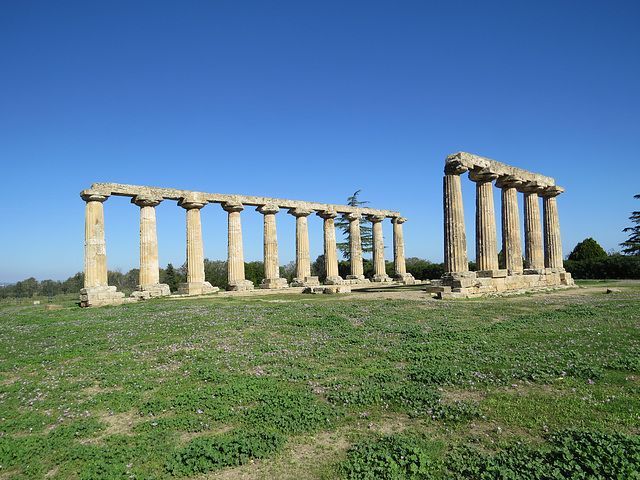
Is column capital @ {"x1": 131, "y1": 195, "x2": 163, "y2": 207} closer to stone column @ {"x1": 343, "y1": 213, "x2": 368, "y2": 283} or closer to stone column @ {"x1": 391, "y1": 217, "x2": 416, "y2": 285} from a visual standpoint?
stone column @ {"x1": 343, "y1": 213, "x2": 368, "y2": 283}

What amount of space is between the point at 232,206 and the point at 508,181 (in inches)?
904

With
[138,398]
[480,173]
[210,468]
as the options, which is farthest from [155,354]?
[480,173]

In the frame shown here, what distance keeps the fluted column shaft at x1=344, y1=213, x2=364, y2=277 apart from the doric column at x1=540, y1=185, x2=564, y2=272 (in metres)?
18.1

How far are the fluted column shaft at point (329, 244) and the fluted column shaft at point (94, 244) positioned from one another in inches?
809

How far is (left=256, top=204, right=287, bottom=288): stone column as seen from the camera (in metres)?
35.8

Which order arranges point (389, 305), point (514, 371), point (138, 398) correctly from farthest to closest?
point (389, 305) < point (514, 371) < point (138, 398)

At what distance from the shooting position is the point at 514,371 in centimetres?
695

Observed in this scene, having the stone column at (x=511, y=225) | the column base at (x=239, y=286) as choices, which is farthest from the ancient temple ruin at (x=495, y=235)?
the column base at (x=239, y=286)

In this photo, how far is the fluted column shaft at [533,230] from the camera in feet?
91.7

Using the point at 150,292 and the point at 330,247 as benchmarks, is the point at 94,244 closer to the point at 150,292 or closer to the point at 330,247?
the point at 150,292

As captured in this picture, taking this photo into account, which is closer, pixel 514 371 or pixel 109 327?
pixel 514 371

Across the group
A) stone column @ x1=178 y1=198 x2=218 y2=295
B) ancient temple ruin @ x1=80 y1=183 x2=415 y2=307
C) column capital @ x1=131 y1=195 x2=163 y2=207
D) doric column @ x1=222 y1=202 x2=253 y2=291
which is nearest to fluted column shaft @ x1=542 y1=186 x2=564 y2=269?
ancient temple ruin @ x1=80 y1=183 x2=415 y2=307

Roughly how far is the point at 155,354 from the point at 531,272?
26.3m

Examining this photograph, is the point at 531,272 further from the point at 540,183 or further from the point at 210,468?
the point at 210,468
